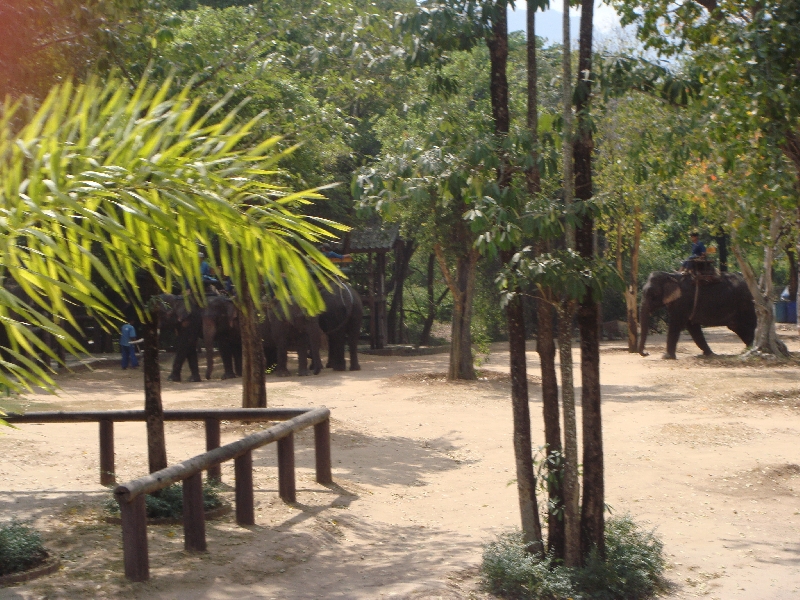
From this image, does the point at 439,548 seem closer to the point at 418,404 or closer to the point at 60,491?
the point at 60,491

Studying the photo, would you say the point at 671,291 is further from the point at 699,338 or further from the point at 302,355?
the point at 302,355

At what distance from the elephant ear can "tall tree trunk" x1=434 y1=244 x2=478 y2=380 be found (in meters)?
6.88

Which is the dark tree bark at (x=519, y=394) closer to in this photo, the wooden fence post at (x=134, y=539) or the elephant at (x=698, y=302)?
the wooden fence post at (x=134, y=539)

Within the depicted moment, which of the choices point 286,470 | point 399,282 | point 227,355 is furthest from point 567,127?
point 399,282

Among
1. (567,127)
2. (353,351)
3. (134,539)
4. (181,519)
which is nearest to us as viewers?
(134,539)

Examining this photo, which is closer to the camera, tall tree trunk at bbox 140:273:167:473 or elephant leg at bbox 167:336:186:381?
tall tree trunk at bbox 140:273:167:473

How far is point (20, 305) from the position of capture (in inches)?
98.8

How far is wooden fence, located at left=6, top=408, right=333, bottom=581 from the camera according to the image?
224 inches

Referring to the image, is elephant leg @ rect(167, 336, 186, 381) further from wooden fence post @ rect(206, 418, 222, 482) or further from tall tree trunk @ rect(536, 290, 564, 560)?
tall tree trunk @ rect(536, 290, 564, 560)

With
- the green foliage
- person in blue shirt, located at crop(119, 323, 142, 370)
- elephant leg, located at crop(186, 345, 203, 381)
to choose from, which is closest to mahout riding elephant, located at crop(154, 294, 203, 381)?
elephant leg, located at crop(186, 345, 203, 381)

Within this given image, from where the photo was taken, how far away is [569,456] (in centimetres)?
632

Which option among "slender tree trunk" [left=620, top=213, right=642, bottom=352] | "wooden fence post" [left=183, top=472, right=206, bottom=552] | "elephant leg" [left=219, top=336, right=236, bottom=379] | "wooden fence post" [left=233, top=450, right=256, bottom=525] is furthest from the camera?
"slender tree trunk" [left=620, top=213, right=642, bottom=352]

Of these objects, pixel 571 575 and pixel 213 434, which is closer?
pixel 571 575

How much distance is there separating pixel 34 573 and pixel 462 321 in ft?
44.9
